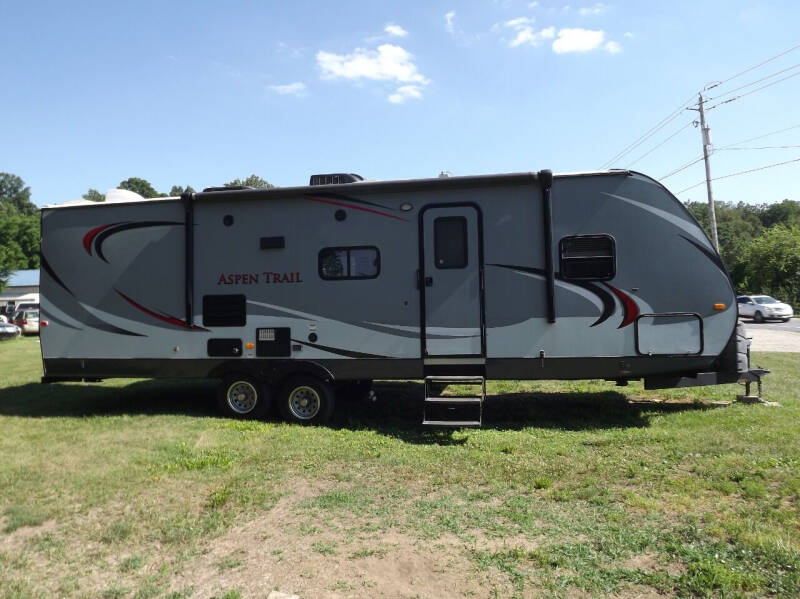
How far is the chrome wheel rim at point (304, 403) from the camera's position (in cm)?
804

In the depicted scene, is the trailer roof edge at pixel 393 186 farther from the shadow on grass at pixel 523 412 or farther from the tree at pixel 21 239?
the tree at pixel 21 239

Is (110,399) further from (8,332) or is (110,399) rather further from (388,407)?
(8,332)

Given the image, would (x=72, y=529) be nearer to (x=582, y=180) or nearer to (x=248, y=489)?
(x=248, y=489)

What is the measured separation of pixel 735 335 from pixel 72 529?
768cm

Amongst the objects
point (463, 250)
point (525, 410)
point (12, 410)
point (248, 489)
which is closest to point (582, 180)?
point (463, 250)

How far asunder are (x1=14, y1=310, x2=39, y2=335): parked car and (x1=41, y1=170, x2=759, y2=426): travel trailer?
25894 millimetres

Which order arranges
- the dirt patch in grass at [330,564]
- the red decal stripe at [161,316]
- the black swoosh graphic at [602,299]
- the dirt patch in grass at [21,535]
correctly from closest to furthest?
the dirt patch in grass at [330,564] → the dirt patch in grass at [21,535] → the black swoosh graphic at [602,299] → the red decal stripe at [161,316]

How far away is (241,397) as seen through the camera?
27.3 ft

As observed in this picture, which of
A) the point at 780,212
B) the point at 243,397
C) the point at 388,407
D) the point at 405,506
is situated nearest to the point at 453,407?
the point at 388,407

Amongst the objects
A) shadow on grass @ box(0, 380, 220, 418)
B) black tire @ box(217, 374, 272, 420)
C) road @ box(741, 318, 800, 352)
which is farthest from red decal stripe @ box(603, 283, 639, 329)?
road @ box(741, 318, 800, 352)

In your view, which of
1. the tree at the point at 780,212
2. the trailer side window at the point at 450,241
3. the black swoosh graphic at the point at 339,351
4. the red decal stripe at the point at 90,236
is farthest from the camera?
the tree at the point at 780,212

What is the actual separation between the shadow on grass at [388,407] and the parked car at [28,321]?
22685 millimetres

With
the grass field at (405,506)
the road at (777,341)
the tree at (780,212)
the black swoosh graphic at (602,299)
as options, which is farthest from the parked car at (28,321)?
the tree at (780,212)

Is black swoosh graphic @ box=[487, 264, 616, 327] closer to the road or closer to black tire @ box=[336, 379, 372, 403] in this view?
black tire @ box=[336, 379, 372, 403]
